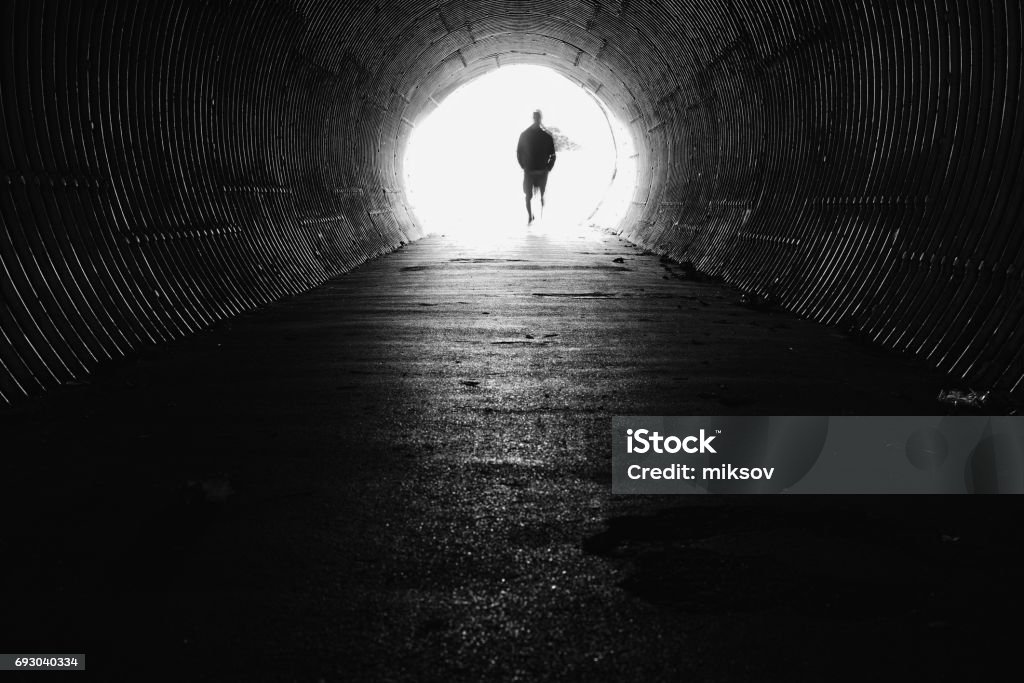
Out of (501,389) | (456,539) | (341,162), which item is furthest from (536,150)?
(456,539)

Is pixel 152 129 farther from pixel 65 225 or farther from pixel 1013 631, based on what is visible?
pixel 1013 631

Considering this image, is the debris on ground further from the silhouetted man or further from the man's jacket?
the man's jacket

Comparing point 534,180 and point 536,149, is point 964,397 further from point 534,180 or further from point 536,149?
point 534,180

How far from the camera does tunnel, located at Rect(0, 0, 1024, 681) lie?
280 centimetres

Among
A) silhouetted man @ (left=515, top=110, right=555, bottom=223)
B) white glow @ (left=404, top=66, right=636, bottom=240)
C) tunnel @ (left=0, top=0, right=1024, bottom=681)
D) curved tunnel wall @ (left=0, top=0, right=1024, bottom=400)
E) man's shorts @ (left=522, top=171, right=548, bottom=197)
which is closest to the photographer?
tunnel @ (left=0, top=0, right=1024, bottom=681)

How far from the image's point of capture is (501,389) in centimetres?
586

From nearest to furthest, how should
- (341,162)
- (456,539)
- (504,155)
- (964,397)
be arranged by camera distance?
(456,539)
(964,397)
(341,162)
(504,155)

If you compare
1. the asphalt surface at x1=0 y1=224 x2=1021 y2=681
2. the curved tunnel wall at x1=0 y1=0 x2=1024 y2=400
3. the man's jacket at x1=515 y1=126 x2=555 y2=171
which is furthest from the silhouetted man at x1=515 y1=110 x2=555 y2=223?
the asphalt surface at x1=0 y1=224 x2=1021 y2=681

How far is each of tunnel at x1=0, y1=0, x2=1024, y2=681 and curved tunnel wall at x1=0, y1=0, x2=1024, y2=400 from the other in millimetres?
32

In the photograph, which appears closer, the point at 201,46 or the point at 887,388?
the point at 887,388

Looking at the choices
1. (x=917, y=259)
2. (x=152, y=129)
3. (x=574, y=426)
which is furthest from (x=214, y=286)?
(x=917, y=259)

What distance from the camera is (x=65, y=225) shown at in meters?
6.11

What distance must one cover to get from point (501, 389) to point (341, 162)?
391 inches

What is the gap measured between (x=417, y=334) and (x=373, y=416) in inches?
110
